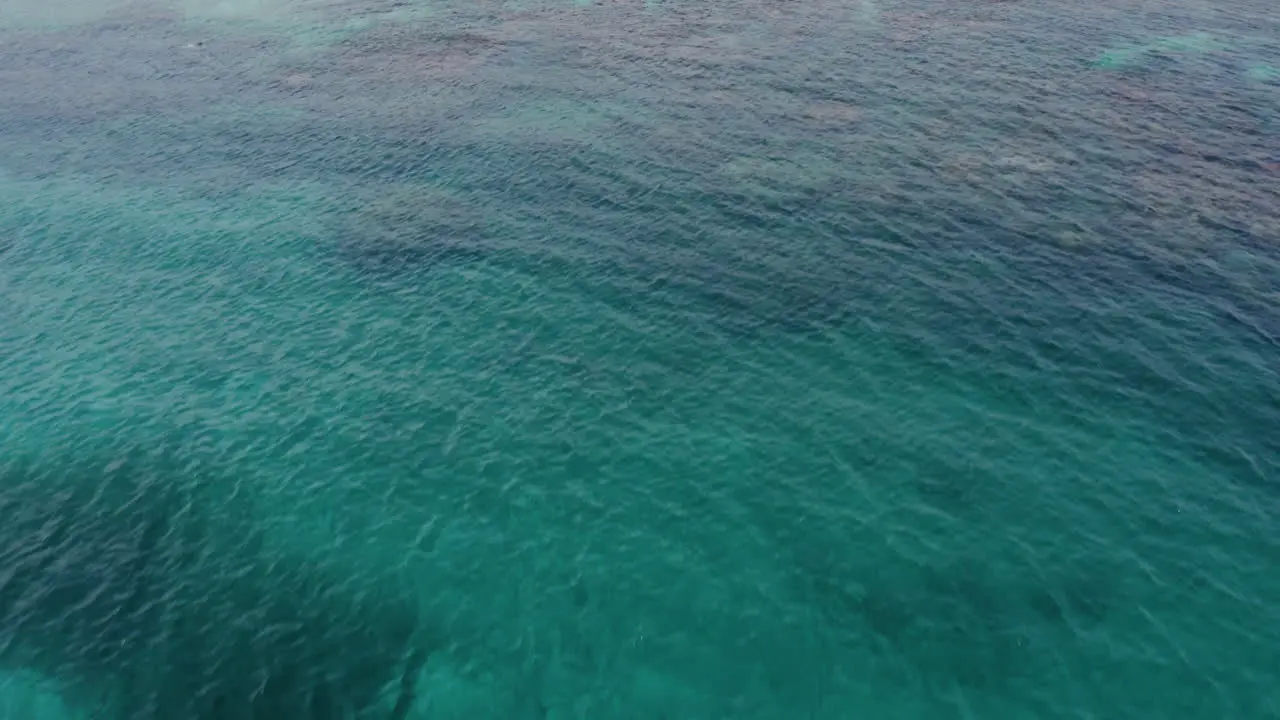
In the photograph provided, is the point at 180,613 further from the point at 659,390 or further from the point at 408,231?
the point at 408,231

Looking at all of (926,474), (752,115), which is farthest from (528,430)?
(752,115)

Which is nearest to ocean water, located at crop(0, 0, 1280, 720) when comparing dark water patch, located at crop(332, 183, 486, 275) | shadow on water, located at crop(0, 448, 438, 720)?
shadow on water, located at crop(0, 448, 438, 720)

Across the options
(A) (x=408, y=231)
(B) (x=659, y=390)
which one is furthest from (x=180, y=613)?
(A) (x=408, y=231)

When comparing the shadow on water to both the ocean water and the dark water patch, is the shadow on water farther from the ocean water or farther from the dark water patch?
the dark water patch

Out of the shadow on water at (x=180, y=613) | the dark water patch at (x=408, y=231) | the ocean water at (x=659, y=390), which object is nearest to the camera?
the shadow on water at (x=180, y=613)

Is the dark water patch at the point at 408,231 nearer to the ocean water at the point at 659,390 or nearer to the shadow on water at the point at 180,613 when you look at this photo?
the ocean water at the point at 659,390

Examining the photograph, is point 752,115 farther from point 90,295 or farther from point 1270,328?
point 90,295

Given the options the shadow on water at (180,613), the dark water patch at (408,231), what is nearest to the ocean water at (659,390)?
the shadow on water at (180,613)
